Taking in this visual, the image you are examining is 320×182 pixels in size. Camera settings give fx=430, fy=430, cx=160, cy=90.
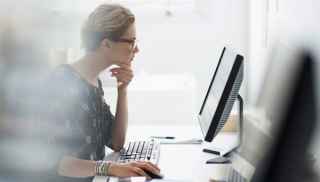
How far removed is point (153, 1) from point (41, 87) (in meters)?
1.56

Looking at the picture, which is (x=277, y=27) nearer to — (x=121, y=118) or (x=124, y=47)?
(x=124, y=47)

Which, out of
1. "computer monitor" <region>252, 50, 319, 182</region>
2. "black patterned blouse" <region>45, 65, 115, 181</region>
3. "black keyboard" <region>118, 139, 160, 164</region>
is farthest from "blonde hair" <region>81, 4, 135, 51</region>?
"computer monitor" <region>252, 50, 319, 182</region>

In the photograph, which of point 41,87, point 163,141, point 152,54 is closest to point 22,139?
point 41,87

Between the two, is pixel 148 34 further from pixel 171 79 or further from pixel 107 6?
pixel 107 6

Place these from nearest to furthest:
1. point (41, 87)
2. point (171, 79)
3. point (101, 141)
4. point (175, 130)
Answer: point (41, 87) < point (101, 141) < point (175, 130) < point (171, 79)

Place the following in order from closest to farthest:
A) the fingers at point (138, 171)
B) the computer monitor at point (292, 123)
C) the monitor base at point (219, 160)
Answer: the computer monitor at point (292, 123), the fingers at point (138, 171), the monitor base at point (219, 160)

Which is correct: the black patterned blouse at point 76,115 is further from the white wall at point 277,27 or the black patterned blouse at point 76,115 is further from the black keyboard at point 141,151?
the white wall at point 277,27

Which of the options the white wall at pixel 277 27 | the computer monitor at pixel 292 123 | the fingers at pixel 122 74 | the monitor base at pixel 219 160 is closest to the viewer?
the computer monitor at pixel 292 123

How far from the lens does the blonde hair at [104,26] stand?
1584mm

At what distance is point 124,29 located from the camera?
1603 mm

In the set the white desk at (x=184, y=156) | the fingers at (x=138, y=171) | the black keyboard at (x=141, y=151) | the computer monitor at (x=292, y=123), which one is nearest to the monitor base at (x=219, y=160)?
the white desk at (x=184, y=156)

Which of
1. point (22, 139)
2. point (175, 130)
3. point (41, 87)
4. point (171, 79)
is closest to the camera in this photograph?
point (22, 139)

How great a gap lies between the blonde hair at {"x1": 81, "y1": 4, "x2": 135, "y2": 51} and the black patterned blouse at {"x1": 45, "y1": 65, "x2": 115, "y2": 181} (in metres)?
0.14

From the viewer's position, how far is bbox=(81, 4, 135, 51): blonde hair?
1584 mm
